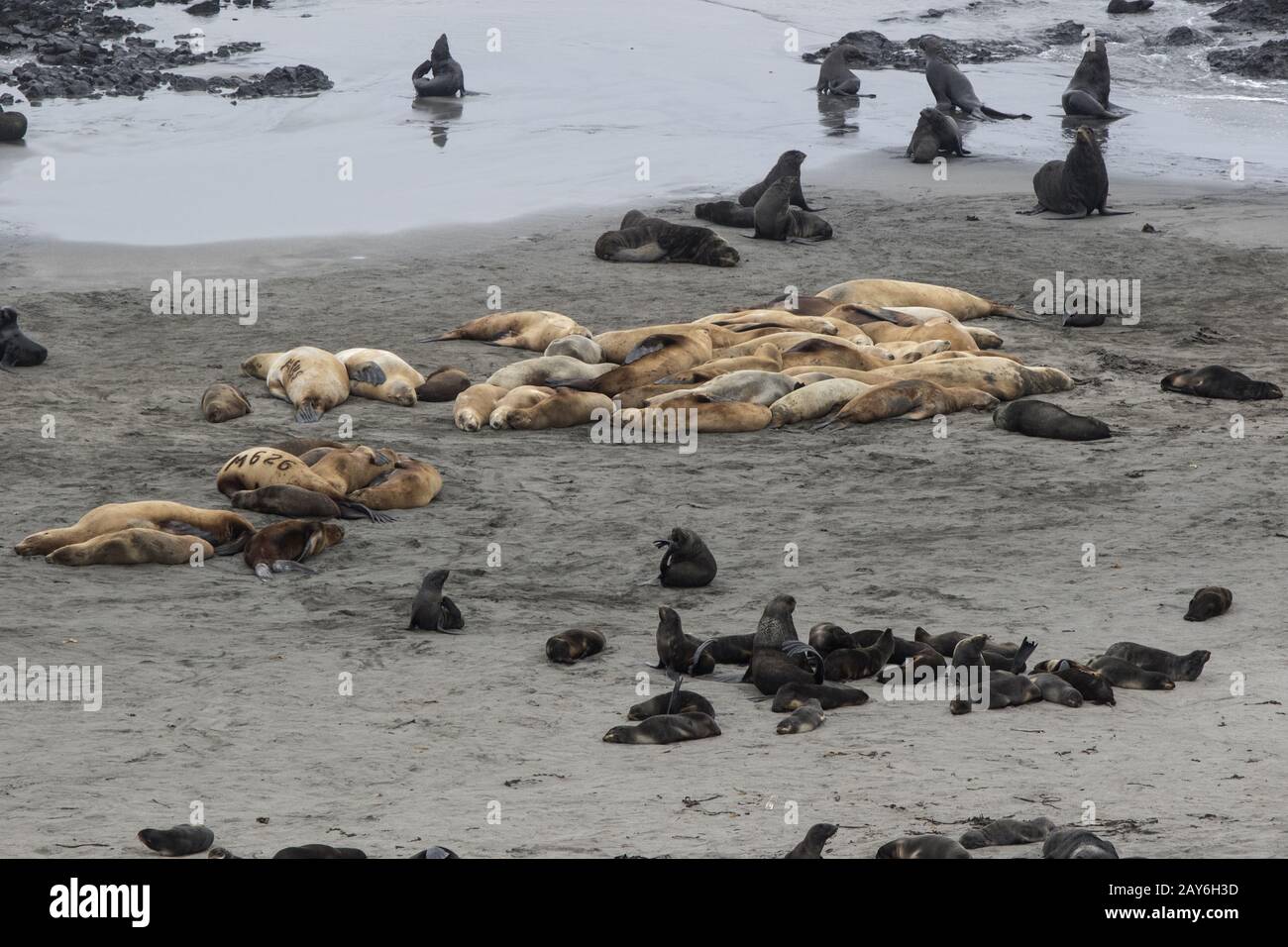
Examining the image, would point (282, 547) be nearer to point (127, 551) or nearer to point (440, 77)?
point (127, 551)

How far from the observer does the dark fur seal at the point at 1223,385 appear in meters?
9.76

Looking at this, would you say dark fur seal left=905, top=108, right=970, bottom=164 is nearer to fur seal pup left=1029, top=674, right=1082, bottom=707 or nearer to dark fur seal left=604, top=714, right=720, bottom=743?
fur seal pup left=1029, top=674, right=1082, bottom=707

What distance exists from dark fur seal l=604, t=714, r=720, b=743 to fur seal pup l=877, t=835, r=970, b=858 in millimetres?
1253

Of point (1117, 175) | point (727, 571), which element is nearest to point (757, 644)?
point (727, 571)

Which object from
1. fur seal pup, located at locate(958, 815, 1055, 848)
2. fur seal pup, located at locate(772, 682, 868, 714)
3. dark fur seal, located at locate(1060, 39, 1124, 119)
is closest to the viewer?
fur seal pup, located at locate(958, 815, 1055, 848)

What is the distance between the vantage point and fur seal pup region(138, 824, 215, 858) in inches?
156

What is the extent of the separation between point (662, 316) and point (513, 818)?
7.97 meters

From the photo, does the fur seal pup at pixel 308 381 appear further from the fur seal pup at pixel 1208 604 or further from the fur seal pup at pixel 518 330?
the fur seal pup at pixel 1208 604

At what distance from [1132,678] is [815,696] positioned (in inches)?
43.2

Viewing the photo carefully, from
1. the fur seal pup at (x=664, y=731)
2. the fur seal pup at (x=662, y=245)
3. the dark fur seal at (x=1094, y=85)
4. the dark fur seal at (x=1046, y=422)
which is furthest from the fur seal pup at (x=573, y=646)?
the dark fur seal at (x=1094, y=85)

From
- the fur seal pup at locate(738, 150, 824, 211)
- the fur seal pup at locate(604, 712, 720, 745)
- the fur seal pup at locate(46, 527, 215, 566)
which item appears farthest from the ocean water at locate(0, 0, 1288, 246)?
the fur seal pup at locate(604, 712, 720, 745)

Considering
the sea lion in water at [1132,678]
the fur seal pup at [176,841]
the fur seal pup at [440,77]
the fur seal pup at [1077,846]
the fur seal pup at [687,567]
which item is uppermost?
A: the fur seal pup at [440,77]

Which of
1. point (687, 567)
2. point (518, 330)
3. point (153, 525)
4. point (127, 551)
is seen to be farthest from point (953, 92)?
point (127, 551)

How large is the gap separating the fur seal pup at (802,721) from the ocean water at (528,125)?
10.1 m
